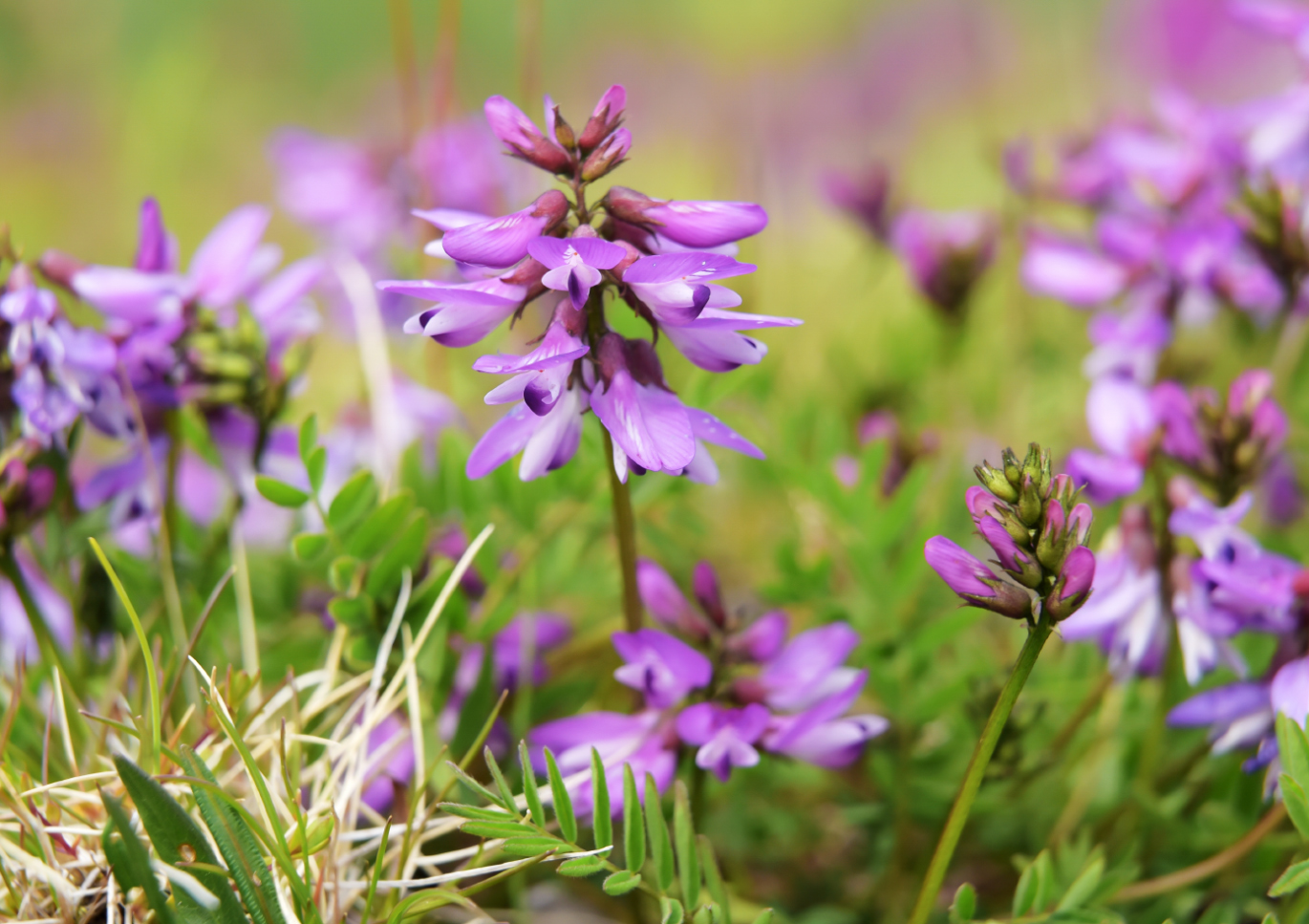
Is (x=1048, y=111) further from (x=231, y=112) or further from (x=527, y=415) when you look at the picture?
(x=231, y=112)

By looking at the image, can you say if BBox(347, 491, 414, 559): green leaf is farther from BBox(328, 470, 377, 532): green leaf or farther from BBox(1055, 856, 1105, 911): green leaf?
BBox(1055, 856, 1105, 911): green leaf

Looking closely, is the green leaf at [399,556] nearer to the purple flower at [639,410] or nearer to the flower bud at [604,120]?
the purple flower at [639,410]

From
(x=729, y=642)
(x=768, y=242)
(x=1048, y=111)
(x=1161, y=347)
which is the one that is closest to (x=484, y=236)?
(x=729, y=642)

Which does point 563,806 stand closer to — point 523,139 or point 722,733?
point 722,733

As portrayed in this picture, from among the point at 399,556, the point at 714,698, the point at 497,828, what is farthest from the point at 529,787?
the point at 399,556

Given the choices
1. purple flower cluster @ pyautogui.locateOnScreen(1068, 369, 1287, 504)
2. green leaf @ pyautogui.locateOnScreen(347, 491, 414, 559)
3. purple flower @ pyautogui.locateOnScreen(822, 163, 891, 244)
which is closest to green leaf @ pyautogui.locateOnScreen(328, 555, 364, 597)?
green leaf @ pyautogui.locateOnScreen(347, 491, 414, 559)

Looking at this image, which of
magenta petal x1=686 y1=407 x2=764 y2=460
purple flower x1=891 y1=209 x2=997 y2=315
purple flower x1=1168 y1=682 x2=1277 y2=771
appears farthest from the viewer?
purple flower x1=891 y1=209 x2=997 y2=315
